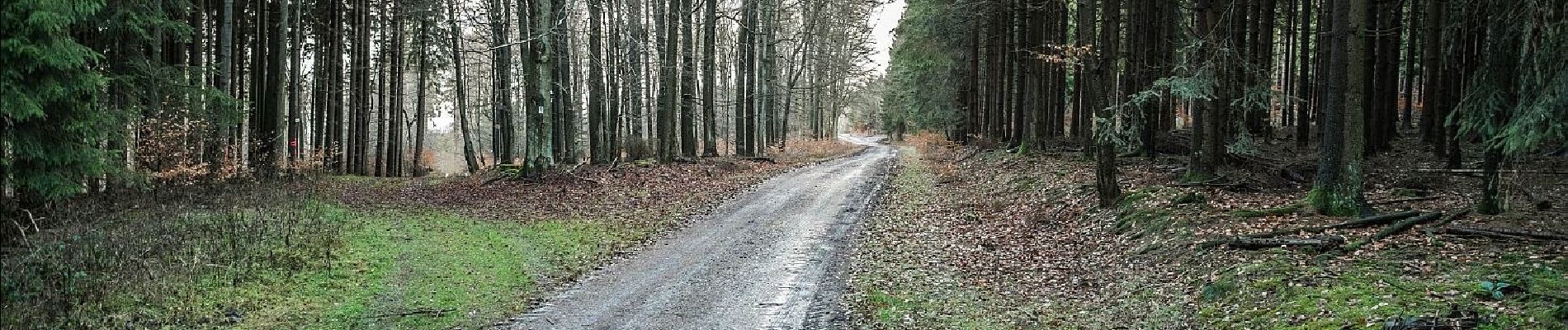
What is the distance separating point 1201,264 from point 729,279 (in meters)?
5.38

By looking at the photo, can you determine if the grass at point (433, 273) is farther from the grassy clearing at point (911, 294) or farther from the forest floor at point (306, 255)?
the grassy clearing at point (911, 294)

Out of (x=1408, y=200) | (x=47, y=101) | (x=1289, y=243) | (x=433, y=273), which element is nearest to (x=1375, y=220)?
(x=1289, y=243)

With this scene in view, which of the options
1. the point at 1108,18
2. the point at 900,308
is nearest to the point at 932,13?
the point at 1108,18

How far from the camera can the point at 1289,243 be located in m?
9.68

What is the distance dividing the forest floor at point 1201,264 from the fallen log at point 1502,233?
0.22ft

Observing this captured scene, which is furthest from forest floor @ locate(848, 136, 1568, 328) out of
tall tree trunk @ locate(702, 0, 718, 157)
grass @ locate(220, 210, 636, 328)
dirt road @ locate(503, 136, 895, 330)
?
tall tree trunk @ locate(702, 0, 718, 157)

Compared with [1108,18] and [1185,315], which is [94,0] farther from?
[1108,18]

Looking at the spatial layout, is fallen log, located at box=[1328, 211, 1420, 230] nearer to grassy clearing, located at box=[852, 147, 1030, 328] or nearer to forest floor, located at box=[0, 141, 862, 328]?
grassy clearing, located at box=[852, 147, 1030, 328]

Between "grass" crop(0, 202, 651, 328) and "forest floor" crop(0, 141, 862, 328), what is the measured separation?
2 centimetres

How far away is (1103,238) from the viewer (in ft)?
42.5

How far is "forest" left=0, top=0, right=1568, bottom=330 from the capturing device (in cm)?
848

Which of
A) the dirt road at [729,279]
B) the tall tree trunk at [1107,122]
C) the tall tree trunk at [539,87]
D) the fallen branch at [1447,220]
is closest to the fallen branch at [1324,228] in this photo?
the fallen branch at [1447,220]

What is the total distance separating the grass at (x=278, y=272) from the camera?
8469 mm

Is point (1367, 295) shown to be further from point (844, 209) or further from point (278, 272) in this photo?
point (278, 272)
